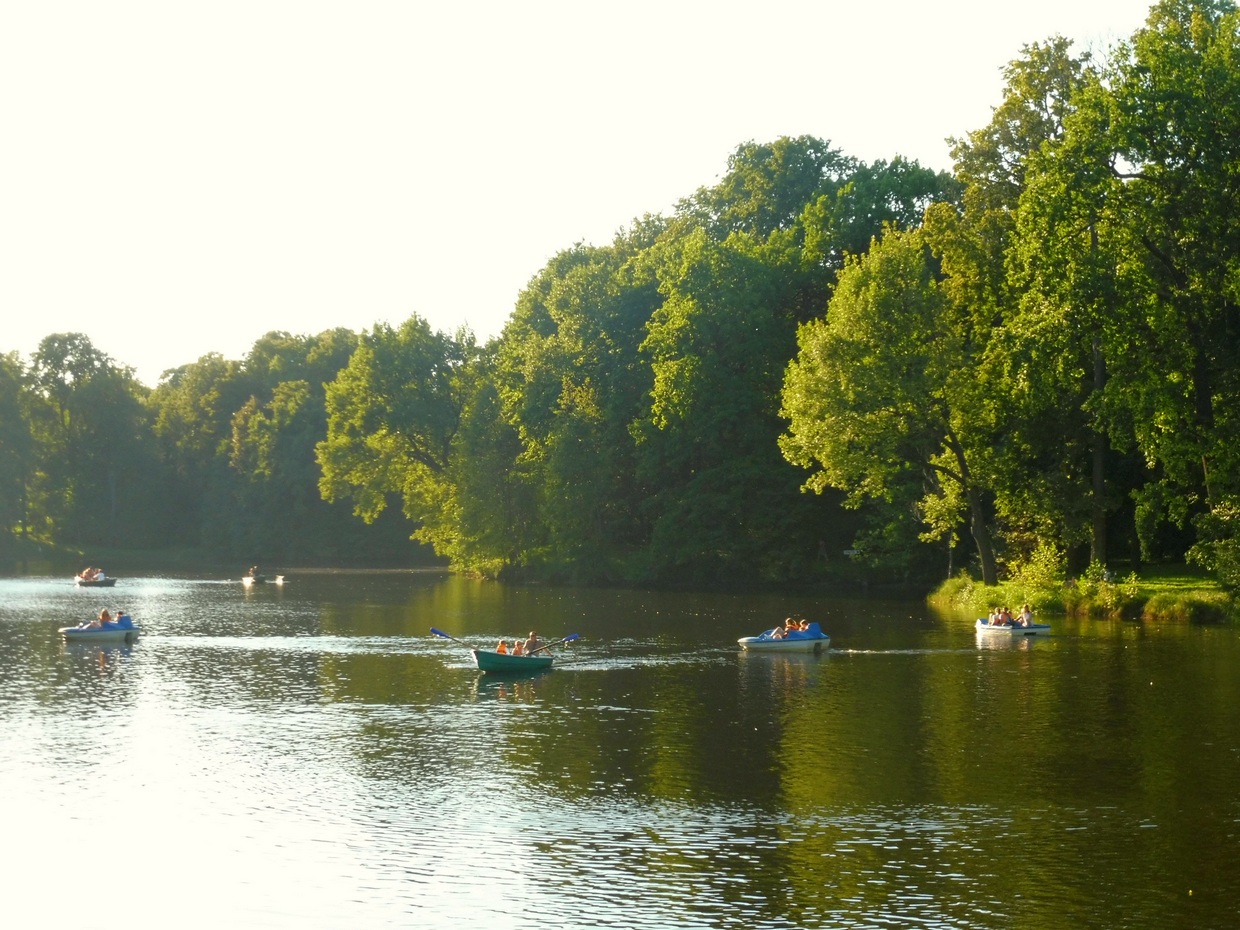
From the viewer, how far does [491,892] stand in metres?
20.7

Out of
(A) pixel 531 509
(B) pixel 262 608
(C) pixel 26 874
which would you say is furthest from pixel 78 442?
(C) pixel 26 874

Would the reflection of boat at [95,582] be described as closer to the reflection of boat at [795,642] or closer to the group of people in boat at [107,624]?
the group of people in boat at [107,624]

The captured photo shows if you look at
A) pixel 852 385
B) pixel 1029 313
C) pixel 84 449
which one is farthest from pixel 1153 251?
pixel 84 449

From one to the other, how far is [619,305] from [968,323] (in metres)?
29.8

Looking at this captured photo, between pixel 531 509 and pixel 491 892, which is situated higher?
pixel 531 509

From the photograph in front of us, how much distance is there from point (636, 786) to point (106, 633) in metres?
33.5

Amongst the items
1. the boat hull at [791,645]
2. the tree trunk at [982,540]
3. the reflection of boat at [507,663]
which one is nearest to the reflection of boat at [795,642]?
the boat hull at [791,645]

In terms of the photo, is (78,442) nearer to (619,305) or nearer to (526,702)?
(619,305)

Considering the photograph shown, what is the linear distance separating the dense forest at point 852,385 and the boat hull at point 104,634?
31653mm

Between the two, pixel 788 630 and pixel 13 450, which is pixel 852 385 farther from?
pixel 13 450

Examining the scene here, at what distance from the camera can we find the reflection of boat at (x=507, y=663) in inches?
1729

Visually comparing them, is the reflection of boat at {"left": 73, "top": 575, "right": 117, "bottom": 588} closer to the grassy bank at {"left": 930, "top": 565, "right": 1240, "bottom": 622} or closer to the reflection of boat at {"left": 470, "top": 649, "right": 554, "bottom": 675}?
the reflection of boat at {"left": 470, "top": 649, "right": 554, "bottom": 675}

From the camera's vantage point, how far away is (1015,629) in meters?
51.0

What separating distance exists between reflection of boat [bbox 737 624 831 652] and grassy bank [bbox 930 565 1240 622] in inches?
529
